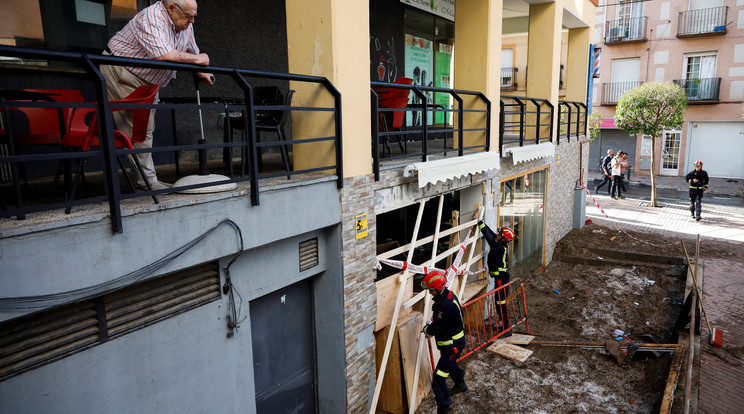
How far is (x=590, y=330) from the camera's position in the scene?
9.48 m

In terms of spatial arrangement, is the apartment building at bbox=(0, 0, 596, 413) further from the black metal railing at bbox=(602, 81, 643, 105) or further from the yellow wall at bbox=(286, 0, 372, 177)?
the black metal railing at bbox=(602, 81, 643, 105)

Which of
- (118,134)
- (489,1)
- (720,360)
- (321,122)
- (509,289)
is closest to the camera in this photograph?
(118,134)

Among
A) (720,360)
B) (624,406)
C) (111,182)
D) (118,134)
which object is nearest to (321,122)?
(118,134)

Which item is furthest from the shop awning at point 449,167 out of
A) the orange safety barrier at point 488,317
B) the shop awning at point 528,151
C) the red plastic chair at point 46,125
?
the red plastic chair at point 46,125

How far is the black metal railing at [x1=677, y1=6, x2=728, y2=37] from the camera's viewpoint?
25422mm

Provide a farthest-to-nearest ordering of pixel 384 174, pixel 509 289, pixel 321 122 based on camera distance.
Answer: pixel 509 289 → pixel 384 174 → pixel 321 122

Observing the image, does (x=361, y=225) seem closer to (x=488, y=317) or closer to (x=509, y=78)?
(x=488, y=317)

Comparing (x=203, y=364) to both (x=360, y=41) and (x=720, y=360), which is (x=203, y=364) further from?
(x=720, y=360)

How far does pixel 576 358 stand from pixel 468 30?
6.21 m

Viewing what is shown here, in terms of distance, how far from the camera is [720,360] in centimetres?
736

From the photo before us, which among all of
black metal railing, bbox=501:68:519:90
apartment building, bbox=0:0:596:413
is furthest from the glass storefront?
black metal railing, bbox=501:68:519:90

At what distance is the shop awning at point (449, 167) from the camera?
6.61m

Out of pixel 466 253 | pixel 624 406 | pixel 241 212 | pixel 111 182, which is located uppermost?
pixel 111 182

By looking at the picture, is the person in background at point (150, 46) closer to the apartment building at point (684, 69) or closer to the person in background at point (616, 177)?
the person in background at point (616, 177)
